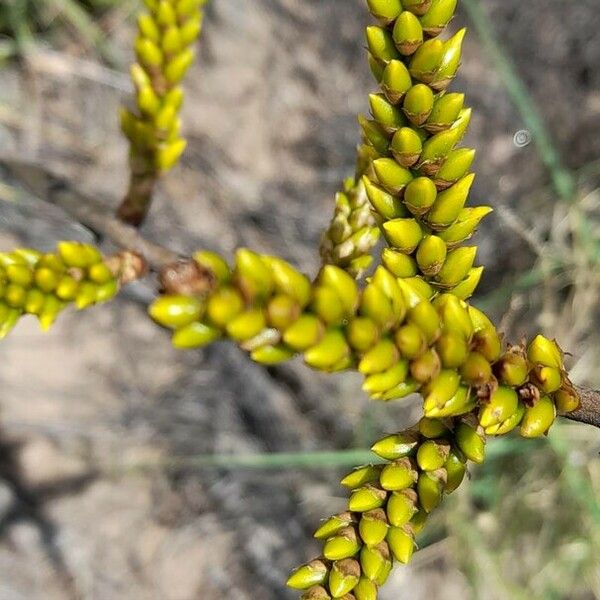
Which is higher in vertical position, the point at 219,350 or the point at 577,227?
the point at 577,227

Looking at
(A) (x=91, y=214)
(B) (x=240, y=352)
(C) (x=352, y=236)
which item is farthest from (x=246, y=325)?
(B) (x=240, y=352)

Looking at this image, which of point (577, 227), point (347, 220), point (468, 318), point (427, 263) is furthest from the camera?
point (577, 227)

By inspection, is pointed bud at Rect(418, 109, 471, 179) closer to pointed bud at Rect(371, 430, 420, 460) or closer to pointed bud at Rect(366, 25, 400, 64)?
pointed bud at Rect(366, 25, 400, 64)

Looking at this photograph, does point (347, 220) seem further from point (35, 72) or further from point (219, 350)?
point (35, 72)

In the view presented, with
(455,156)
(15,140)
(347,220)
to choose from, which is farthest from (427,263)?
(15,140)

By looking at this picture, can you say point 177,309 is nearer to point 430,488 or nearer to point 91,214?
point 430,488

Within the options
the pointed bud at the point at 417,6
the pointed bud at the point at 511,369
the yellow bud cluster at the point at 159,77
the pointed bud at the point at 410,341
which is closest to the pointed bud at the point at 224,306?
the pointed bud at the point at 410,341

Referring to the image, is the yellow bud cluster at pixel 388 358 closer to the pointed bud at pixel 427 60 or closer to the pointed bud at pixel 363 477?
the pointed bud at pixel 363 477
